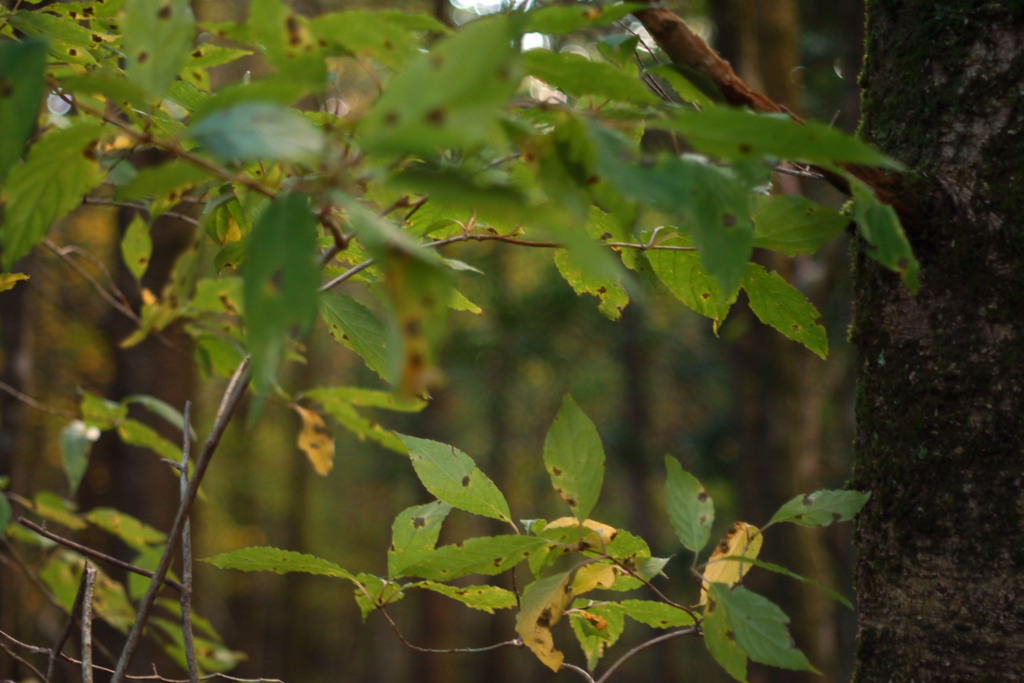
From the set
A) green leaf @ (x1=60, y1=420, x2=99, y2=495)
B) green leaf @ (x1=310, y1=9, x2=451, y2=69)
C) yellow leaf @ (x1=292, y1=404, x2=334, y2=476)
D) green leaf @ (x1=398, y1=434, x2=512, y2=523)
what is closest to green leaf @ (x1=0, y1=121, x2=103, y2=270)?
green leaf @ (x1=310, y1=9, x2=451, y2=69)

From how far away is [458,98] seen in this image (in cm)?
45

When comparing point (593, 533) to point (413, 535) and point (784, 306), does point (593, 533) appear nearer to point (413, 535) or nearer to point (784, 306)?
point (413, 535)

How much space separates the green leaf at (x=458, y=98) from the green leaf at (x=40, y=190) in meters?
0.37

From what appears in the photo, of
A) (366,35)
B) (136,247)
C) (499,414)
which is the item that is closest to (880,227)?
(366,35)

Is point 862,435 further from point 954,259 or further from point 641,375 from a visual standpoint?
point 641,375

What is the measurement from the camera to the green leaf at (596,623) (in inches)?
39.8

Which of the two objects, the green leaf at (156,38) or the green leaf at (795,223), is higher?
the green leaf at (156,38)

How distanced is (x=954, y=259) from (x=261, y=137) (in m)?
0.93

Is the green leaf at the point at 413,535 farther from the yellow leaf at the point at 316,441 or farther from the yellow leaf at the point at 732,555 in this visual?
the yellow leaf at the point at 316,441

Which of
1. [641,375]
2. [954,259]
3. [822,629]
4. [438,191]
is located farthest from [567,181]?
[641,375]

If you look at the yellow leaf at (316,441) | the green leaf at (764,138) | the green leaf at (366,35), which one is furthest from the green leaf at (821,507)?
the yellow leaf at (316,441)

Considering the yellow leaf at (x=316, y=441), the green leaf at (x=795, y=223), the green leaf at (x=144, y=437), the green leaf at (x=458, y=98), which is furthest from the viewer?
the green leaf at (x=144, y=437)

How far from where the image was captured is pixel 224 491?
17.5m

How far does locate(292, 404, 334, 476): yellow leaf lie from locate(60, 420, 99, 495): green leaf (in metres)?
0.48
